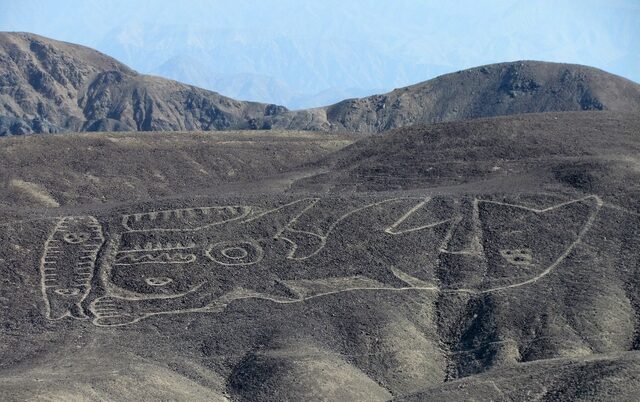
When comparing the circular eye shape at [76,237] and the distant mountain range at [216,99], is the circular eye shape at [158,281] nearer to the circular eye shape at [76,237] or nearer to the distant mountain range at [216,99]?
the circular eye shape at [76,237]

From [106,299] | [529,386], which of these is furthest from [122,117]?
[529,386]

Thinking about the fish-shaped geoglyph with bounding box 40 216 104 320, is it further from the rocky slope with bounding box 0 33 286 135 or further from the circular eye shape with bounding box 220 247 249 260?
the rocky slope with bounding box 0 33 286 135

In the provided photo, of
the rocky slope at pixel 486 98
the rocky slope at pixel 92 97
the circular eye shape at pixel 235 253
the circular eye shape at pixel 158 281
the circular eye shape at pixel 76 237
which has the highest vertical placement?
the rocky slope at pixel 486 98

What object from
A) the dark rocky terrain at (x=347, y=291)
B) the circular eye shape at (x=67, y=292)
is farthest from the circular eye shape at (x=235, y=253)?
the circular eye shape at (x=67, y=292)

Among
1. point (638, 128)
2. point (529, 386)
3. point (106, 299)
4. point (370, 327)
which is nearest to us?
point (529, 386)

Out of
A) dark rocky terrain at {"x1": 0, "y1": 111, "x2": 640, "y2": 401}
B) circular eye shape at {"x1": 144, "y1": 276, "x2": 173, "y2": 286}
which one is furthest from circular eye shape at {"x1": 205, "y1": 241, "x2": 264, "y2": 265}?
circular eye shape at {"x1": 144, "y1": 276, "x2": 173, "y2": 286}

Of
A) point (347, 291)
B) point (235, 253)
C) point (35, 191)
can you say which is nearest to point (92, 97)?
point (35, 191)

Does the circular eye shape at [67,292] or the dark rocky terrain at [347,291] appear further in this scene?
the circular eye shape at [67,292]

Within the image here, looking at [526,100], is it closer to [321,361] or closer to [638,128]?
[638,128]
